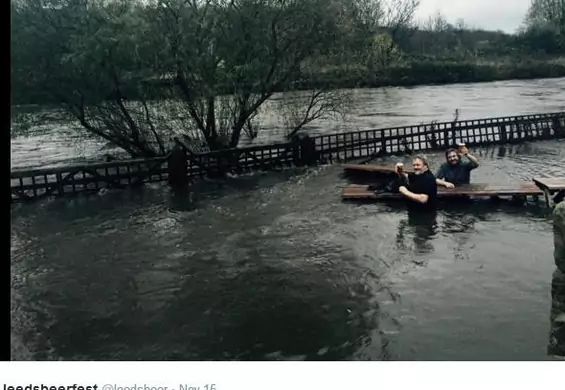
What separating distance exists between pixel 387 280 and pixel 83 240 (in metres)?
2.32

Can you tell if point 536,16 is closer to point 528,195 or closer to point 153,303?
point 528,195

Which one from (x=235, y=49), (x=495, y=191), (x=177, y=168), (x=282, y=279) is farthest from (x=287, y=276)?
(x=235, y=49)

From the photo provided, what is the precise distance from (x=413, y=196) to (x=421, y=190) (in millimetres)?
79

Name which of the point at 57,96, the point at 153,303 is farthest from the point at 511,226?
the point at 57,96

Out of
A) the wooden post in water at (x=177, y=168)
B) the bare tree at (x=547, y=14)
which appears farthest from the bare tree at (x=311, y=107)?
the bare tree at (x=547, y=14)

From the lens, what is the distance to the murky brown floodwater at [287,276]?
2871mm

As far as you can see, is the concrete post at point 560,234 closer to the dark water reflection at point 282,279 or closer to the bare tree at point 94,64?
the dark water reflection at point 282,279

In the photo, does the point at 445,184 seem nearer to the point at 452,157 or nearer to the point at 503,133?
the point at 452,157

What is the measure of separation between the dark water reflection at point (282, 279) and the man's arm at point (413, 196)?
13 centimetres

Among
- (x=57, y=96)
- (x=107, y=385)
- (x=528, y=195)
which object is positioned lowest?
(x=107, y=385)

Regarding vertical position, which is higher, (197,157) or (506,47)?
(506,47)

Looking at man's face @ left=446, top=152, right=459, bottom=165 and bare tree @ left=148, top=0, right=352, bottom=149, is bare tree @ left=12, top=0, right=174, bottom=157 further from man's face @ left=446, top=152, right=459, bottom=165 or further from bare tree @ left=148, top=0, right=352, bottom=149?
man's face @ left=446, top=152, right=459, bottom=165

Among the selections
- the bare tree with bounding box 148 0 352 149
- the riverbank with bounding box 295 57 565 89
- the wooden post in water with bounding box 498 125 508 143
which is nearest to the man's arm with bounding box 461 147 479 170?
the riverbank with bounding box 295 57 565 89

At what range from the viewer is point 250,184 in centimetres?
603
